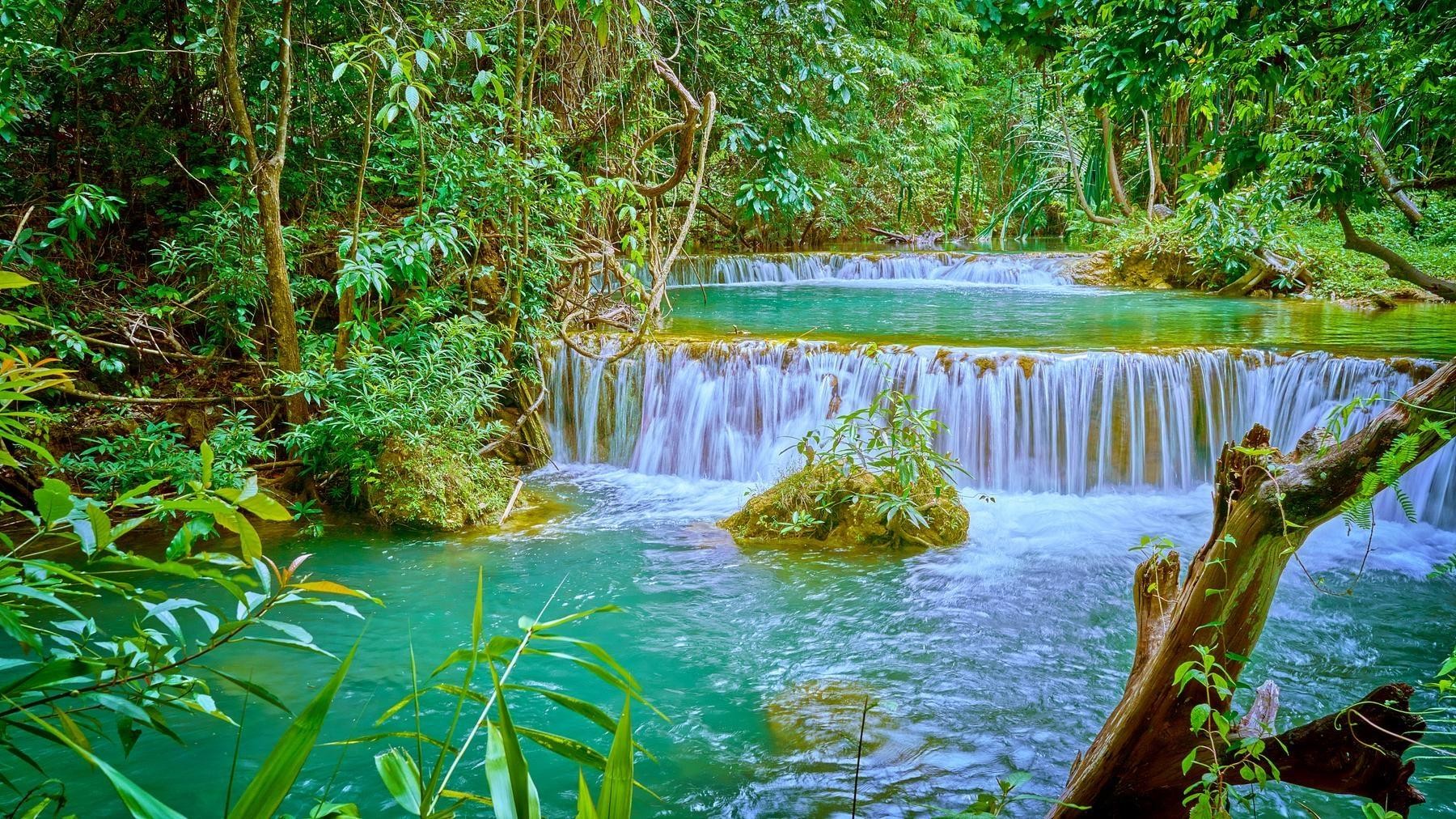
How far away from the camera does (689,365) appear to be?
8039 mm

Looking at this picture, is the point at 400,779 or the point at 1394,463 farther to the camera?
the point at 1394,463

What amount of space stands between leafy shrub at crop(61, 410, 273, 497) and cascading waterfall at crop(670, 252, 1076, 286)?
943cm

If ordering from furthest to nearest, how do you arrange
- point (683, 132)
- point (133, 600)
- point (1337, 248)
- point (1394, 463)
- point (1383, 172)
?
Answer: point (1337, 248)
point (683, 132)
point (1383, 172)
point (1394, 463)
point (133, 600)

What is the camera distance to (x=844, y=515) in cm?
615

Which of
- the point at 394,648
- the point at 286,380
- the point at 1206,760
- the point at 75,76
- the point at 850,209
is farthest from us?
the point at 850,209

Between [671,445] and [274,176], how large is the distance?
3.74 metres

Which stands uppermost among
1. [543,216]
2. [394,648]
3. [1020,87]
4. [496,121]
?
[1020,87]

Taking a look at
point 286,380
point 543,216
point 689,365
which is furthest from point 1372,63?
point 286,380

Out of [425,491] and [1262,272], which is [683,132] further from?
[1262,272]

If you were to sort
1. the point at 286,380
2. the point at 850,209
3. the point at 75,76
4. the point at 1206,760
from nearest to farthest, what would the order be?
the point at 1206,760 → the point at 286,380 → the point at 75,76 → the point at 850,209

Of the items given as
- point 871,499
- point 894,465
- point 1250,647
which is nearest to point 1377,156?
point 894,465

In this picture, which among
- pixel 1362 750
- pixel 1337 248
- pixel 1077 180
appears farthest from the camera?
pixel 1077 180

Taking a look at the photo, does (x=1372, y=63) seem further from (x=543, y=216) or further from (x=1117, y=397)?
(x=543, y=216)

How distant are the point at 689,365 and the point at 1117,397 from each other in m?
3.58
